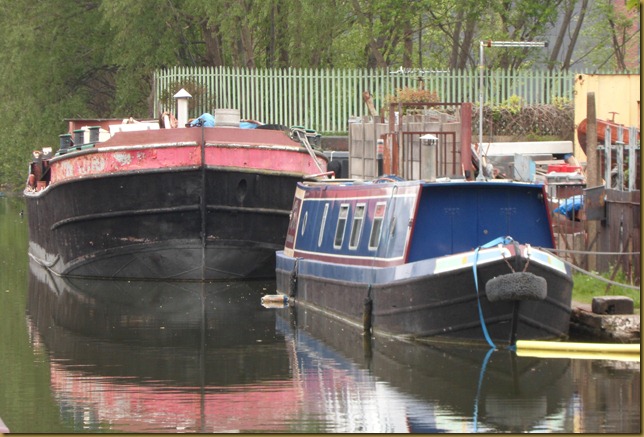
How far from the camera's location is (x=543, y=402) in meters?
13.2

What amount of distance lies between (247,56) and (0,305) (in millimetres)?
16371

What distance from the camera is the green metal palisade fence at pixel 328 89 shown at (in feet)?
107

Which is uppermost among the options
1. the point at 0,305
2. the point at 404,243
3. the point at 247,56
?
the point at 247,56

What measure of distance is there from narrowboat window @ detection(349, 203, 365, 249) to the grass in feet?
9.58

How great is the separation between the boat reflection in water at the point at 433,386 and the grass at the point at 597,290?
2.65 m

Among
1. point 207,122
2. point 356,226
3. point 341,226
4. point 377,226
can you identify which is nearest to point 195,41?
point 207,122

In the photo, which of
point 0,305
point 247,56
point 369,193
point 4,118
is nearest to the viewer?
point 369,193

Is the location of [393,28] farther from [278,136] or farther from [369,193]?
[369,193]

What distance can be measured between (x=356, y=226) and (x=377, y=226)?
0.89 metres

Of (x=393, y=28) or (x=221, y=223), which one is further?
(x=393, y=28)

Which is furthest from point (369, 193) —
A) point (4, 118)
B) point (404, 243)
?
point (4, 118)

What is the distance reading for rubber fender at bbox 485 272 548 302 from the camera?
14.9 m

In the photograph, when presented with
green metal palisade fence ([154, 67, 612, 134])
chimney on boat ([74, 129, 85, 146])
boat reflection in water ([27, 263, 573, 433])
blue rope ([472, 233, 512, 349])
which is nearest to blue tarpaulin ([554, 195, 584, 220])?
boat reflection in water ([27, 263, 573, 433])

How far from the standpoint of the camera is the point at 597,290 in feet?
59.7
